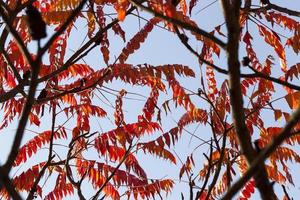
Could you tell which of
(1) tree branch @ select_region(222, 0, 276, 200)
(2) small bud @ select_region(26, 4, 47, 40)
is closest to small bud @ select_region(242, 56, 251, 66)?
(1) tree branch @ select_region(222, 0, 276, 200)

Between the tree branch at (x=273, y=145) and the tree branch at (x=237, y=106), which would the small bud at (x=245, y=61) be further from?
the tree branch at (x=273, y=145)

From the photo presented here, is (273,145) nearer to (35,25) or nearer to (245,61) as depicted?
(35,25)

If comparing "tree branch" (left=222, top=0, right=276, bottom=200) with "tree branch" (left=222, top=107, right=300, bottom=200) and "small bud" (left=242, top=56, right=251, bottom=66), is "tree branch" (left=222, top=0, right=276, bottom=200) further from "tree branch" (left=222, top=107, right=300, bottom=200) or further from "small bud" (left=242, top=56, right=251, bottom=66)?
"small bud" (left=242, top=56, right=251, bottom=66)

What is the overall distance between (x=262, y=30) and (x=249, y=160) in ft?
15.4

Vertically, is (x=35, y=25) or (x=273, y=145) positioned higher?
(x=35, y=25)

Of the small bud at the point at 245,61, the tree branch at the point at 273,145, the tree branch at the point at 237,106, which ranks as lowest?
the tree branch at the point at 273,145

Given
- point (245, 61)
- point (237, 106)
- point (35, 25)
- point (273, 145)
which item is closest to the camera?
point (273, 145)

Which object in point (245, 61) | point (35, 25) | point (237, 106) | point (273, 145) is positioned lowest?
point (273, 145)

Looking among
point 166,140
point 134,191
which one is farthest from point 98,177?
point 166,140

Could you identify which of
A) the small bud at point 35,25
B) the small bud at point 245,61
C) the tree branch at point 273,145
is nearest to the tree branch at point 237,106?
the tree branch at point 273,145

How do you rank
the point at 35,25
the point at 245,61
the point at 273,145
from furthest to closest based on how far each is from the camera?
the point at 245,61 → the point at 35,25 → the point at 273,145

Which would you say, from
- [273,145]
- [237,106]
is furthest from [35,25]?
[273,145]

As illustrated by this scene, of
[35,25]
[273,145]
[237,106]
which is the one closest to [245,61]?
[237,106]

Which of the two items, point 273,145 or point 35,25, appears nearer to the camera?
point 273,145
